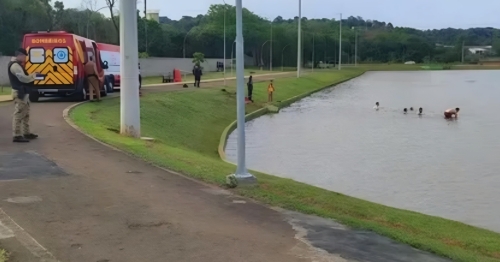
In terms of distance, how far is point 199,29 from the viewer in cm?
10356

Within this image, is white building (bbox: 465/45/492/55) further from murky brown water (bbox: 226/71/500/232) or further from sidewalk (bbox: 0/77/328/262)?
sidewalk (bbox: 0/77/328/262)

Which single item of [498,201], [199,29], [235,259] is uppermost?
[199,29]

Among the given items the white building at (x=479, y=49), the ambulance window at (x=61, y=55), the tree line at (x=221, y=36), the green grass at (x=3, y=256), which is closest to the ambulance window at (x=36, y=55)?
the ambulance window at (x=61, y=55)

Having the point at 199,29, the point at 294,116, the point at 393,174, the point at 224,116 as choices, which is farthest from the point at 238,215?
the point at 199,29

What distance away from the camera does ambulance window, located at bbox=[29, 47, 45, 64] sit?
2336cm

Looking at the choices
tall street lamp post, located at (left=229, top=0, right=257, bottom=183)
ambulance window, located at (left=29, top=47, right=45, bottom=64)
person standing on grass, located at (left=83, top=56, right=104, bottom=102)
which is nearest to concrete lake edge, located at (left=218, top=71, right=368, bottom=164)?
person standing on grass, located at (left=83, top=56, right=104, bottom=102)

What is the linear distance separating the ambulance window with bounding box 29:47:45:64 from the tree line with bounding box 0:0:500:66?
99.0 feet

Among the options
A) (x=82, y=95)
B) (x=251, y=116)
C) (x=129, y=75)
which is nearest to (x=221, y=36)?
(x=251, y=116)

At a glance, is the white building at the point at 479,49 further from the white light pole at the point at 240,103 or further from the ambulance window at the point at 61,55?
the white light pole at the point at 240,103

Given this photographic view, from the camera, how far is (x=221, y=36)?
334 feet

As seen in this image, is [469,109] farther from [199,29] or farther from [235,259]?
[199,29]

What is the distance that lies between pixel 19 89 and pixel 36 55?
10580 mm

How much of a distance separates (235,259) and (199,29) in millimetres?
98490

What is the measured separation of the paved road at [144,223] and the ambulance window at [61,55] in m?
12.2
